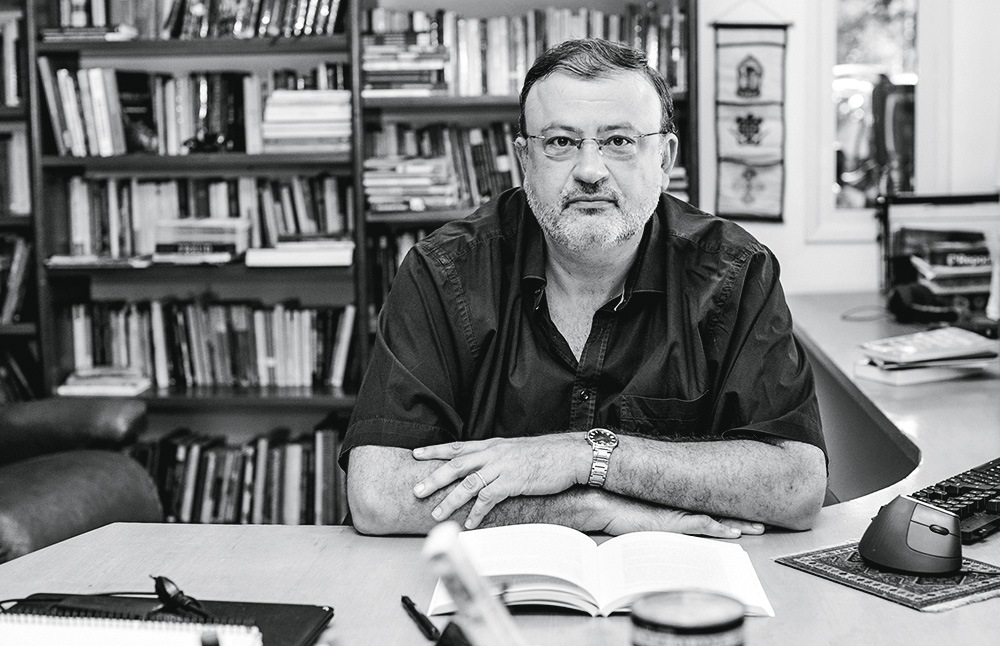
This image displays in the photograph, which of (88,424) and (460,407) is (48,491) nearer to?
(88,424)

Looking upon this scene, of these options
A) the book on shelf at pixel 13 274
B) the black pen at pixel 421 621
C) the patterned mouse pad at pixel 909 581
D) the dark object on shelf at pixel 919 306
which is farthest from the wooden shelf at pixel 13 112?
the patterned mouse pad at pixel 909 581

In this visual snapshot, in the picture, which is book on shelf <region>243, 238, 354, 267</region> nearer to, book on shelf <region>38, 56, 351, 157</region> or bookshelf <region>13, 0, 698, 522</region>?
bookshelf <region>13, 0, 698, 522</region>

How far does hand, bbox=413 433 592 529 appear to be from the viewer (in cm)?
141

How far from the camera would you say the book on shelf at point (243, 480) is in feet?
11.1

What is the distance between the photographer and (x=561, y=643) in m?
0.98

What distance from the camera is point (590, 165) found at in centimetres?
164

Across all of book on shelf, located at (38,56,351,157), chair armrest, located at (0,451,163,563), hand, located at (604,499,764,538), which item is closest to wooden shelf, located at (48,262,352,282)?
book on shelf, located at (38,56,351,157)

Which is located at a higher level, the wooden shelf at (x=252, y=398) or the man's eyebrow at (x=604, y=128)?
the man's eyebrow at (x=604, y=128)

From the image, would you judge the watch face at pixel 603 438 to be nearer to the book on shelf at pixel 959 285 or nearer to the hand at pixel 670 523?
the hand at pixel 670 523

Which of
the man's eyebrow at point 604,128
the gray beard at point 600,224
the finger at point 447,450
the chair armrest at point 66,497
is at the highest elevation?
the man's eyebrow at point 604,128

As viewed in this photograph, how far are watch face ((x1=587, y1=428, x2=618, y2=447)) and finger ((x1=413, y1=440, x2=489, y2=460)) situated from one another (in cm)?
15

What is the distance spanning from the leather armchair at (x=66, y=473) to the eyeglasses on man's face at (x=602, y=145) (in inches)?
50.1

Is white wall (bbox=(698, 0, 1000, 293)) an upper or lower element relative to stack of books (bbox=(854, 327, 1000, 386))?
upper

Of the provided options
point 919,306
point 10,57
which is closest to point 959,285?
point 919,306
